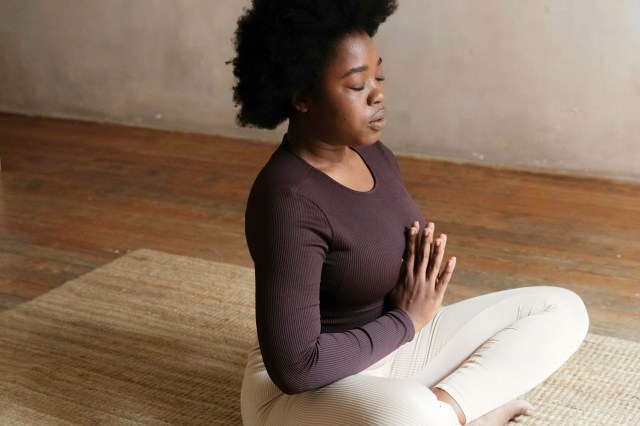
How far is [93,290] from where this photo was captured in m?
2.49

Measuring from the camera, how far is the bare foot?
5.23 ft

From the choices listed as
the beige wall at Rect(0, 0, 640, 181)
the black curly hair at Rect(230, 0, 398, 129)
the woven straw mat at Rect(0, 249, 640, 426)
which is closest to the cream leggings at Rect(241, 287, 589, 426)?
the woven straw mat at Rect(0, 249, 640, 426)

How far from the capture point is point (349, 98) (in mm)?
1390

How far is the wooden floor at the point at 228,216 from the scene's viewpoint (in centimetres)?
257

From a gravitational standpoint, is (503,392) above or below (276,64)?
below

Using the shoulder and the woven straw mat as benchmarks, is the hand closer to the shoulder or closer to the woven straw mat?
the shoulder

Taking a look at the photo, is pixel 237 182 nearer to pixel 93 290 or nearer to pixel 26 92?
pixel 93 290

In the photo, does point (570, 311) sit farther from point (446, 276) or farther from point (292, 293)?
point (292, 293)

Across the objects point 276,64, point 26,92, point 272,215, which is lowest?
point 26,92

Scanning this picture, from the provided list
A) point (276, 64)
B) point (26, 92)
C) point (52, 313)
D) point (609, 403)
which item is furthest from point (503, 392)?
point (26, 92)

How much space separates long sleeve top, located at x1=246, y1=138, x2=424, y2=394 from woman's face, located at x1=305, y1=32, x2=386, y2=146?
0.24 feet

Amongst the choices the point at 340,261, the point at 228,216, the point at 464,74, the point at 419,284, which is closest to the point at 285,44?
the point at 340,261

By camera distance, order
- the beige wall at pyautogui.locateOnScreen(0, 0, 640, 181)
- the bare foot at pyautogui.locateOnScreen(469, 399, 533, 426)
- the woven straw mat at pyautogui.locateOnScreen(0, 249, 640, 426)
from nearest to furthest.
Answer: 1. the bare foot at pyautogui.locateOnScreen(469, 399, 533, 426)
2. the woven straw mat at pyautogui.locateOnScreen(0, 249, 640, 426)
3. the beige wall at pyautogui.locateOnScreen(0, 0, 640, 181)

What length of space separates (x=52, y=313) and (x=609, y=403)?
1.39m
